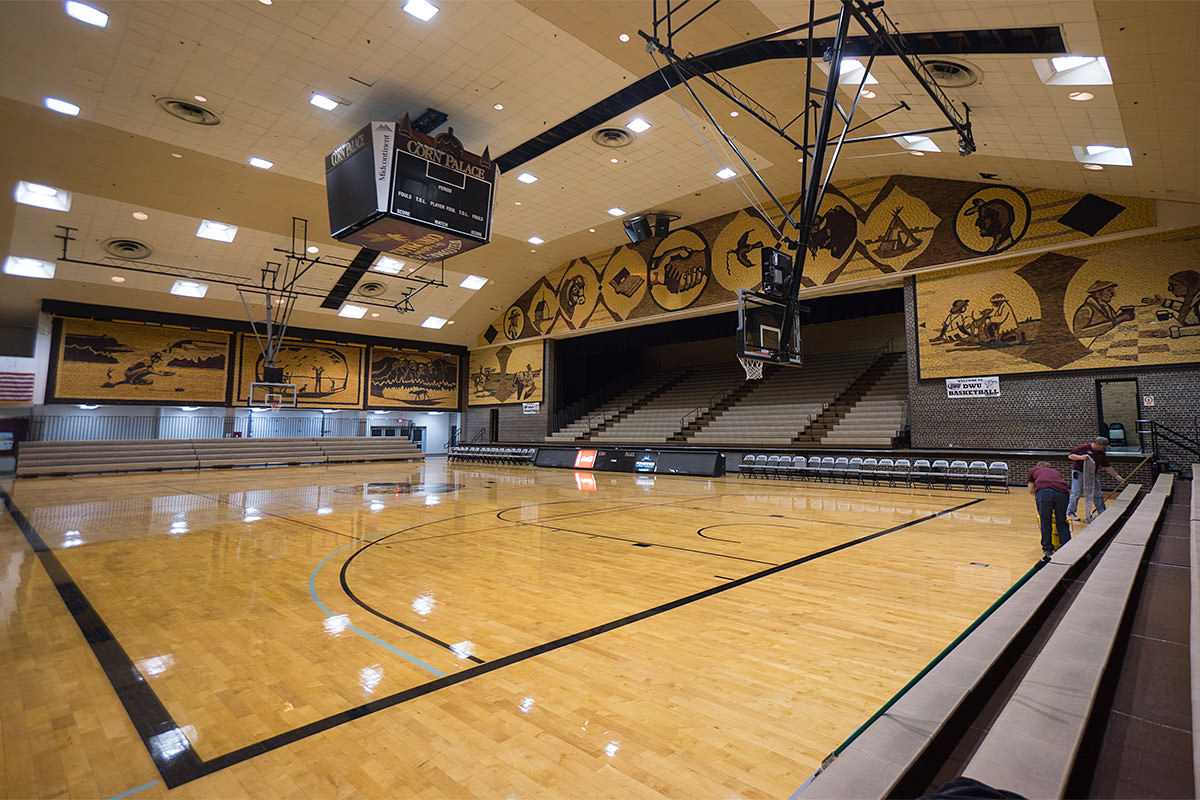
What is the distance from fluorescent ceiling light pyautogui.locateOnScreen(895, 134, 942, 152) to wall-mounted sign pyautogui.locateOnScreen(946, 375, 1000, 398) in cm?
492

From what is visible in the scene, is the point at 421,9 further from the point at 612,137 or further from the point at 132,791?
the point at 132,791

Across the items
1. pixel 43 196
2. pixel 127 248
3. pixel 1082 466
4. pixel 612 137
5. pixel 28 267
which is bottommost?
pixel 1082 466

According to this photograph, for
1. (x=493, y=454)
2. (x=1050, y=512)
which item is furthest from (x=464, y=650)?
(x=493, y=454)

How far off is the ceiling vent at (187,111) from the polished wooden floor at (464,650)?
7.48m

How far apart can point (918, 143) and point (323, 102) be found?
36.3 ft

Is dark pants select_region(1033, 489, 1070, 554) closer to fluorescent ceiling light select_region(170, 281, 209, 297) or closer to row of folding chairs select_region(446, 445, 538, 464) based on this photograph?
row of folding chairs select_region(446, 445, 538, 464)

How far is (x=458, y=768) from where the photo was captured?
2072mm

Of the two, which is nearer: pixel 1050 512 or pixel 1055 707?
pixel 1055 707

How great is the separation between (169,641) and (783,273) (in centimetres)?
732

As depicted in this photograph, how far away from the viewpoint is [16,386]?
17.6 m

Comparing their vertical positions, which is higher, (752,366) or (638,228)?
(638,228)

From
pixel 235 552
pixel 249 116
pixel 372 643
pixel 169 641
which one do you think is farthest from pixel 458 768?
pixel 249 116

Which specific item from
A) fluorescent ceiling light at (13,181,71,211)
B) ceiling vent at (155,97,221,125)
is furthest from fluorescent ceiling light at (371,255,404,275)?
ceiling vent at (155,97,221,125)

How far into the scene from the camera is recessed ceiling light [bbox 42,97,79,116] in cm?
991
